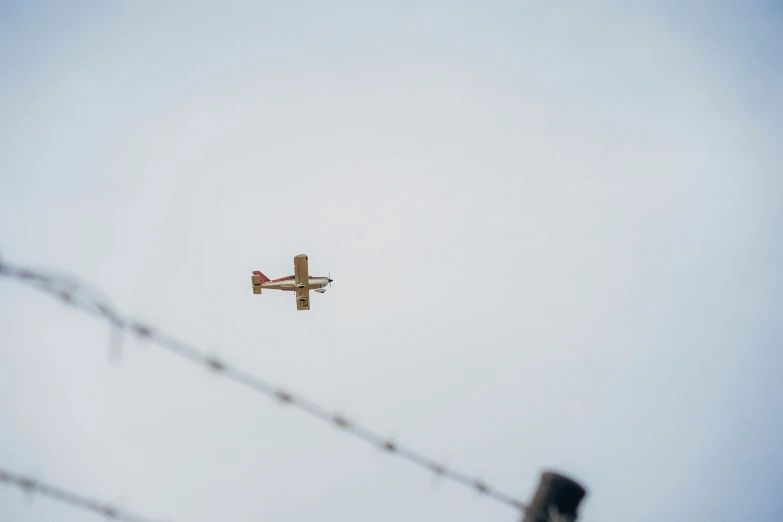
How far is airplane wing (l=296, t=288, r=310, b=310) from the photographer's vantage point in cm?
3731

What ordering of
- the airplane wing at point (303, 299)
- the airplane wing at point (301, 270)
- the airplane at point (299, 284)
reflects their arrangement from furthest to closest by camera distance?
the airplane wing at point (303, 299) < the airplane at point (299, 284) < the airplane wing at point (301, 270)

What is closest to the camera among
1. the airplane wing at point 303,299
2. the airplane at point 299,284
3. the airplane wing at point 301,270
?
the airplane wing at point 301,270

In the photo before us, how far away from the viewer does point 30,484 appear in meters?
6.20

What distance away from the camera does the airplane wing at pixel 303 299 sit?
122 feet

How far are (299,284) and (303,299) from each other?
71.5 inches

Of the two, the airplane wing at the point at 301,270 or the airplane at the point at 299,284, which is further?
the airplane at the point at 299,284

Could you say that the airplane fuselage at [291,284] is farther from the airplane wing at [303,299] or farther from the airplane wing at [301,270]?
the airplane wing at [301,270]

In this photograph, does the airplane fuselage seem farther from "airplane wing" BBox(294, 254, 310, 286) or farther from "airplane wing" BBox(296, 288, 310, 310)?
"airplane wing" BBox(294, 254, 310, 286)

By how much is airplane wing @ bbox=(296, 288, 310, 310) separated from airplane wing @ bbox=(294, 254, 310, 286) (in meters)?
0.96

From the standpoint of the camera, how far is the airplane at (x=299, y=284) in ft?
119

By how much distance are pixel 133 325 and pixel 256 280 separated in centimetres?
3458

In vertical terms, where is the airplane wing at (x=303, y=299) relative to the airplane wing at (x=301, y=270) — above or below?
below

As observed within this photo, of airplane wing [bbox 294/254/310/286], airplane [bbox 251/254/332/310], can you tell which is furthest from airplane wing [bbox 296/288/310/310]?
airplane wing [bbox 294/254/310/286]

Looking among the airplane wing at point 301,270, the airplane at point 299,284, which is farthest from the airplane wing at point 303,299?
the airplane wing at point 301,270
